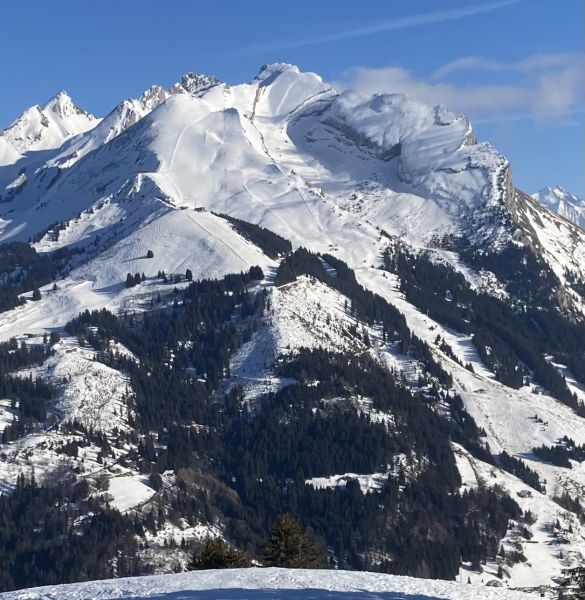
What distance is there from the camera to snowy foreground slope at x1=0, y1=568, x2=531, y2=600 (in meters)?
70.7

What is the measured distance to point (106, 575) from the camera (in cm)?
19325

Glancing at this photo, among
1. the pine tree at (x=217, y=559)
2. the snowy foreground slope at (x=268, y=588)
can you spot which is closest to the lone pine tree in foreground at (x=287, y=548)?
the pine tree at (x=217, y=559)

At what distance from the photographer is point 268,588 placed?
71.8m

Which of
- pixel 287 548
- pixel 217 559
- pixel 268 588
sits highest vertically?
pixel 287 548

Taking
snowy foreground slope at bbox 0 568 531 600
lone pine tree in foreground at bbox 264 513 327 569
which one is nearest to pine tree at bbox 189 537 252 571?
lone pine tree in foreground at bbox 264 513 327 569

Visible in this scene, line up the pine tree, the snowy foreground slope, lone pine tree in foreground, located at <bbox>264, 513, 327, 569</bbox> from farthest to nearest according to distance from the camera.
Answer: lone pine tree in foreground, located at <bbox>264, 513, 327, 569</bbox>
the pine tree
the snowy foreground slope

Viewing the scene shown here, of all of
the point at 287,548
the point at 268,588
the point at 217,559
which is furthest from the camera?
the point at 287,548

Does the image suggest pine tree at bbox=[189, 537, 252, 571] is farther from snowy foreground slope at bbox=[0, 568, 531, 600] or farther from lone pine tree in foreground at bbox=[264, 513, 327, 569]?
snowy foreground slope at bbox=[0, 568, 531, 600]

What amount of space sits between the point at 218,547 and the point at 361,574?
21.2 metres

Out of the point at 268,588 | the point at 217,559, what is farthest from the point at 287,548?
the point at 268,588

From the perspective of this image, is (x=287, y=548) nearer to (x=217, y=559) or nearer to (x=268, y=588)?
(x=217, y=559)

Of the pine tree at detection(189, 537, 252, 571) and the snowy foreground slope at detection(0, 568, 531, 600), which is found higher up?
the pine tree at detection(189, 537, 252, 571)

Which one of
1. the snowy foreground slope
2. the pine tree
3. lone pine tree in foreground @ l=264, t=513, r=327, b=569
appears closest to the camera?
the snowy foreground slope

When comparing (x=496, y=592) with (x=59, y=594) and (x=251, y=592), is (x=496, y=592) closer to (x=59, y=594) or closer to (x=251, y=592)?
(x=251, y=592)
